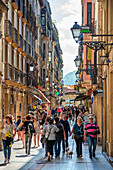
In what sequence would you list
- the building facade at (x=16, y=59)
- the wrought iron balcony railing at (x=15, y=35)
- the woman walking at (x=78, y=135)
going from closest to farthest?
the woman walking at (x=78, y=135), the building facade at (x=16, y=59), the wrought iron balcony railing at (x=15, y=35)

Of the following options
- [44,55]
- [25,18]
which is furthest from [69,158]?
[44,55]

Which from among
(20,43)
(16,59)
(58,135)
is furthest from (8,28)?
(58,135)

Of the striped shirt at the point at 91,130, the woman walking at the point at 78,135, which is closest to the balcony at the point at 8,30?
the woman walking at the point at 78,135

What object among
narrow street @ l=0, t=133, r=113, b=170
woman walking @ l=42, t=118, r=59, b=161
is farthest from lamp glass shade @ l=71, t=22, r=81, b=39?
narrow street @ l=0, t=133, r=113, b=170

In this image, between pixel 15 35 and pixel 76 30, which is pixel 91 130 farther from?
pixel 15 35

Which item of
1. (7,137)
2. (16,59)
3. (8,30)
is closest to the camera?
(7,137)

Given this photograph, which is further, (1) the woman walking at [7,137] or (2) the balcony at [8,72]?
(2) the balcony at [8,72]

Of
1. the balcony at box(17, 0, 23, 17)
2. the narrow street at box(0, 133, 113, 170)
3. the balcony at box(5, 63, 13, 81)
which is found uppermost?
the balcony at box(17, 0, 23, 17)

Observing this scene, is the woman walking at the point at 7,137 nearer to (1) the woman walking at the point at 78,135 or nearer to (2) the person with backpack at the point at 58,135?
(2) the person with backpack at the point at 58,135

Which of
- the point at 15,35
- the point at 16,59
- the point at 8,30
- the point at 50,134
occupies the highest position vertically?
the point at 15,35

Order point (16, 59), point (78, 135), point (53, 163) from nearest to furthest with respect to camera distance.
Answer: point (53, 163) < point (78, 135) < point (16, 59)

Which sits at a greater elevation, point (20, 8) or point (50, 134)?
point (20, 8)

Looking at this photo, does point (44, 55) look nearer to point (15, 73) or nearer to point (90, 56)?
point (90, 56)

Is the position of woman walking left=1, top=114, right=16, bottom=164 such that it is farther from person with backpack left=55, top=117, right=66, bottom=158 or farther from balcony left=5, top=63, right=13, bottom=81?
balcony left=5, top=63, right=13, bottom=81
